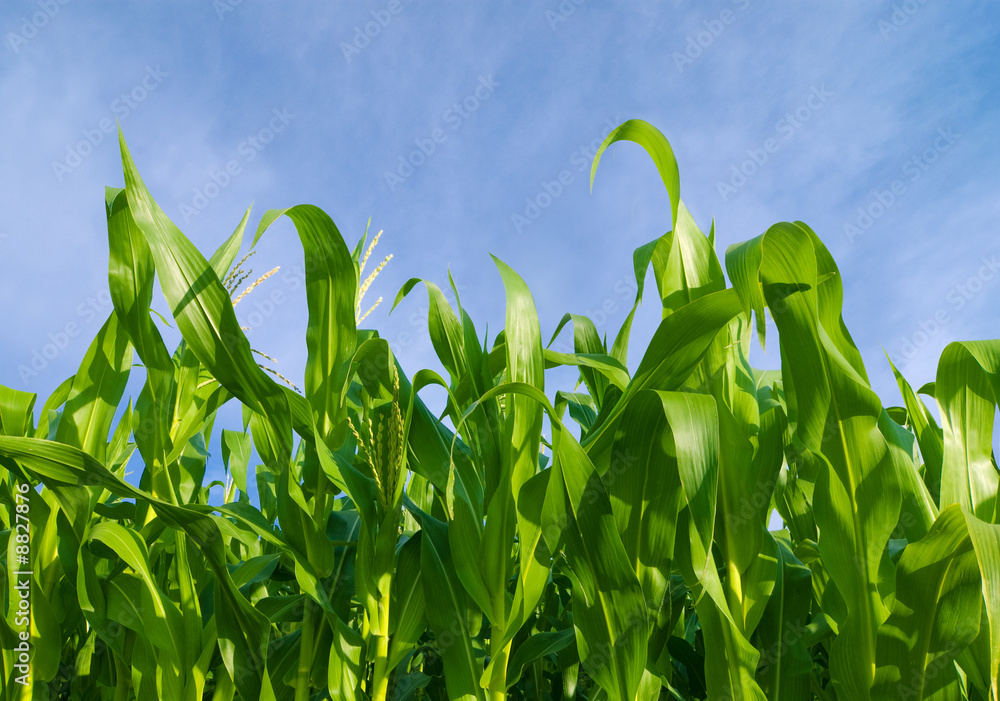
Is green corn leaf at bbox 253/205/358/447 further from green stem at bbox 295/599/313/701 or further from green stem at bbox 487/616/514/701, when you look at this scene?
green stem at bbox 487/616/514/701

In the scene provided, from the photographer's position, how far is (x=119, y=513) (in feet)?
5.11

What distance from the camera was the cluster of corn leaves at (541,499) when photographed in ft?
3.25

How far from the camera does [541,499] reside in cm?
105

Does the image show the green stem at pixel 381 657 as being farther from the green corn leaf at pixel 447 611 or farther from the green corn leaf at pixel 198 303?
the green corn leaf at pixel 198 303

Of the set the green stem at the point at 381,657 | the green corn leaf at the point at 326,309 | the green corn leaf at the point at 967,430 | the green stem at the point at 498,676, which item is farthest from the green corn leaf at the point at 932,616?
the green corn leaf at the point at 326,309

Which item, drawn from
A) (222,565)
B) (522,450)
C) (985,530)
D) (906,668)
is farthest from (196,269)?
(906,668)

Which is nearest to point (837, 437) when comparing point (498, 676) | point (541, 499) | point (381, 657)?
point (541, 499)

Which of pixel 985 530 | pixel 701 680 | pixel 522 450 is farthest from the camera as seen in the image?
pixel 701 680

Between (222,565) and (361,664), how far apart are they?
389mm

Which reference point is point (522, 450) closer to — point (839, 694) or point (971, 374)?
point (839, 694)

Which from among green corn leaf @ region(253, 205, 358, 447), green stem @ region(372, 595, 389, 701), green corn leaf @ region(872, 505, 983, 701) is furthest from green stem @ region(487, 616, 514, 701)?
green corn leaf @ region(872, 505, 983, 701)

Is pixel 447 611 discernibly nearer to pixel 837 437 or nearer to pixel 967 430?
pixel 837 437

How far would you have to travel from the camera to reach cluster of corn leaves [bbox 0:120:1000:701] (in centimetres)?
99

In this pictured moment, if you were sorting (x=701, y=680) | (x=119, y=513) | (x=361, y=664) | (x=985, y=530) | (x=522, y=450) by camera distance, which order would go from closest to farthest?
(x=985, y=530), (x=522, y=450), (x=361, y=664), (x=701, y=680), (x=119, y=513)
